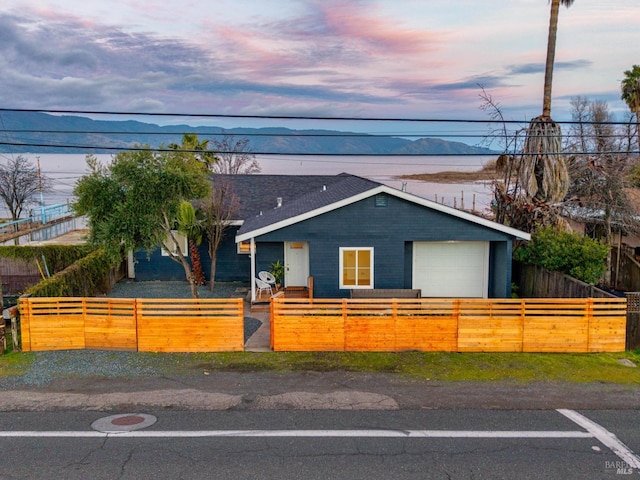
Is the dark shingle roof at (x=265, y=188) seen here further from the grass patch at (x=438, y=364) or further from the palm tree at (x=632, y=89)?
the palm tree at (x=632, y=89)

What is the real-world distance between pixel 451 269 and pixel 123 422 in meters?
12.9

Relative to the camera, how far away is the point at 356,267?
17625 mm

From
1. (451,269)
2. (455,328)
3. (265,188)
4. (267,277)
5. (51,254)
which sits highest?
(265,188)

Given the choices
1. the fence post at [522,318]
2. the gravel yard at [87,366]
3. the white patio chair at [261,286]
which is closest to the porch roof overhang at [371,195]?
the white patio chair at [261,286]

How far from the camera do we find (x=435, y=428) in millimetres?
8906

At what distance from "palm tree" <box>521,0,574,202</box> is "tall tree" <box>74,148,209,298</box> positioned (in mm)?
13417

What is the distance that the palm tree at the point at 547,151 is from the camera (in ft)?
66.6

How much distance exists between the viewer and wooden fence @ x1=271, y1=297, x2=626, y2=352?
12953mm

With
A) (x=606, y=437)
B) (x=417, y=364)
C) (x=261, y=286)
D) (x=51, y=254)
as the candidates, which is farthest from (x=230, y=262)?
(x=606, y=437)

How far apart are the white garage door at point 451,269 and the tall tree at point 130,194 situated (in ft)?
28.2

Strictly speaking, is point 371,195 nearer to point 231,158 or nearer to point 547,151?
point 547,151

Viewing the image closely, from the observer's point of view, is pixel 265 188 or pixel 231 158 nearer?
pixel 265 188

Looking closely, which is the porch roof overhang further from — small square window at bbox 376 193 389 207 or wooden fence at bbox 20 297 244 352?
wooden fence at bbox 20 297 244 352

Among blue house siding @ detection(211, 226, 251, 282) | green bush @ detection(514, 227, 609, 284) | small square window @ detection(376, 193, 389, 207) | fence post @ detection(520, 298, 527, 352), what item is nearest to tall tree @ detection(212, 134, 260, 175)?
blue house siding @ detection(211, 226, 251, 282)
